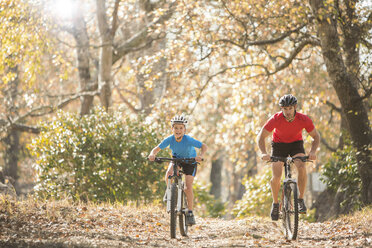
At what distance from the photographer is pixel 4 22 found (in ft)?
38.9

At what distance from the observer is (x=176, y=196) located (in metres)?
7.90

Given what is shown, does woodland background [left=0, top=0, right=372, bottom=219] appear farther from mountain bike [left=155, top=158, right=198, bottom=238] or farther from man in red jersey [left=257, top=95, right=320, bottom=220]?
mountain bike [left=155, top=158, right=198, bottom=238]

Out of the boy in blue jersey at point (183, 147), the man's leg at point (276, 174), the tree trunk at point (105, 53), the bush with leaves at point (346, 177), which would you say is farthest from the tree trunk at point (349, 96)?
the tree trunk at point (105, 53)

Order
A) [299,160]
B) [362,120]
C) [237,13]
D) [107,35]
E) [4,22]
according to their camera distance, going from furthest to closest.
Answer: [107,35] < [237,13] < [4,22] < [362,120] < [299,160]

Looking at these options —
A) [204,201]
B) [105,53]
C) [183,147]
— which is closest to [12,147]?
[204,201]

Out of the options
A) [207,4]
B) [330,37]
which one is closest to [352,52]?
[330,37]

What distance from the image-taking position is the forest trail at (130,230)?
6.79 m

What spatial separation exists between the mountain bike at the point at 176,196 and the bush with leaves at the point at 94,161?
404 centimetres

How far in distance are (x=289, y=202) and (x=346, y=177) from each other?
5006 mm

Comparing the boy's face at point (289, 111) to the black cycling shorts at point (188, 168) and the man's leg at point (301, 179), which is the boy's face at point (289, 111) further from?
the black cycling shorts at point (188, 168)

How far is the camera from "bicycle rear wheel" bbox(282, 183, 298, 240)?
7.44 meters

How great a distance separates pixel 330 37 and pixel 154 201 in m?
5.52

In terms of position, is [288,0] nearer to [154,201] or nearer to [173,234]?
[154,201]

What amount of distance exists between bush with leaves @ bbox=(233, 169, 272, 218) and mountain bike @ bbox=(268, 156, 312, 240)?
25.2 ft
